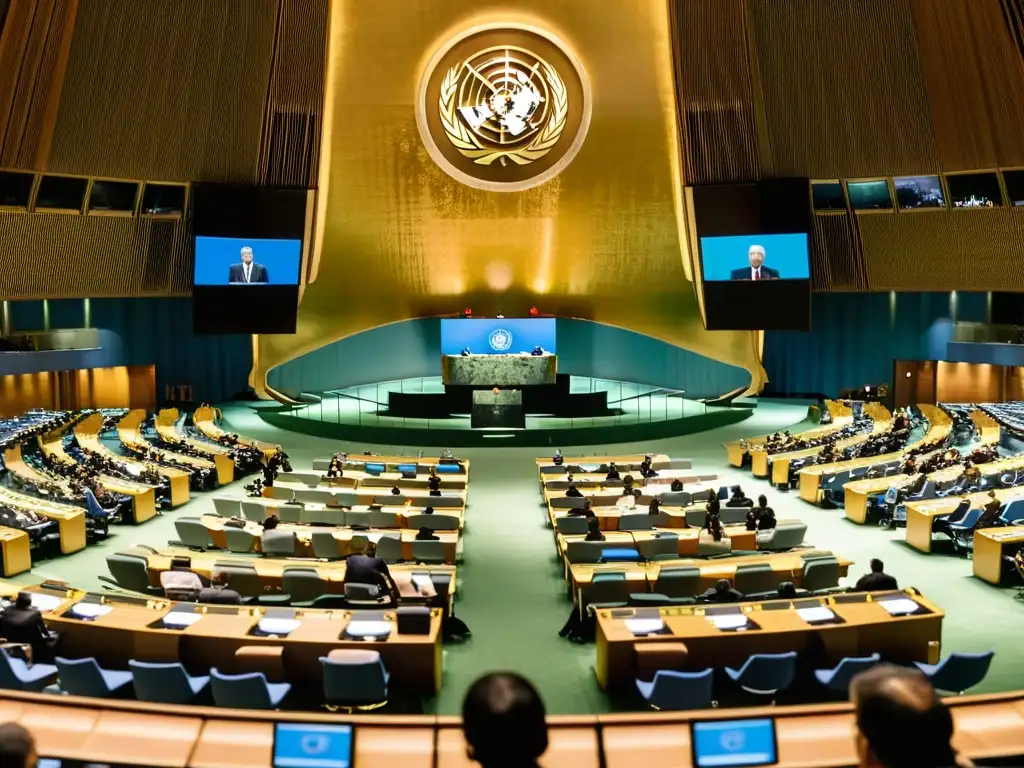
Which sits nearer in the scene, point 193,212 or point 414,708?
point 414,708

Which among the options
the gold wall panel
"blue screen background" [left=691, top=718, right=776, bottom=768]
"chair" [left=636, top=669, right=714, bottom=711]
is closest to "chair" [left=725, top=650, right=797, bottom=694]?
"chair" [left=636, top=669, right=714, bottom=711]

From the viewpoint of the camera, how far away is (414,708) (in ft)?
22.9

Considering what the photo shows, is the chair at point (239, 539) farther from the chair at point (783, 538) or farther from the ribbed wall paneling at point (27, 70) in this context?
the ribbed wall paneling at point (27, 70)

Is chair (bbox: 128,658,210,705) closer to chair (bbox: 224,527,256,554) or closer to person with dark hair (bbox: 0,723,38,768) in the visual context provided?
person with dark hair (bbox: 0,723,38,768)

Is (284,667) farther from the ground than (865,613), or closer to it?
closer to it

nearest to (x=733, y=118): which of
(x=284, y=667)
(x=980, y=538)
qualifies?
(x=980, y=538)

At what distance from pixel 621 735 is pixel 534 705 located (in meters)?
2.69

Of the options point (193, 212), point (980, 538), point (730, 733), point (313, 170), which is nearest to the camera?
point (730, 733)

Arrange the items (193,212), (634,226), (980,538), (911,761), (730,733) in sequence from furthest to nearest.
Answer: (634,226)
(193,212)
(980,538)
(730,733)
(911,761)

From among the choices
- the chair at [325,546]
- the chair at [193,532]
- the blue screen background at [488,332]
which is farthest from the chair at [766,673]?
the blue screen background at [488,332]

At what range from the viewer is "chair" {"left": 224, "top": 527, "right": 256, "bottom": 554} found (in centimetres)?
1132

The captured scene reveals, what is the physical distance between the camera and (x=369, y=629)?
7062 millimetres

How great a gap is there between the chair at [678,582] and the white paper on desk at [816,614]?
1.71 meters

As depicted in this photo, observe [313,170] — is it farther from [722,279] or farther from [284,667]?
[284,667]
